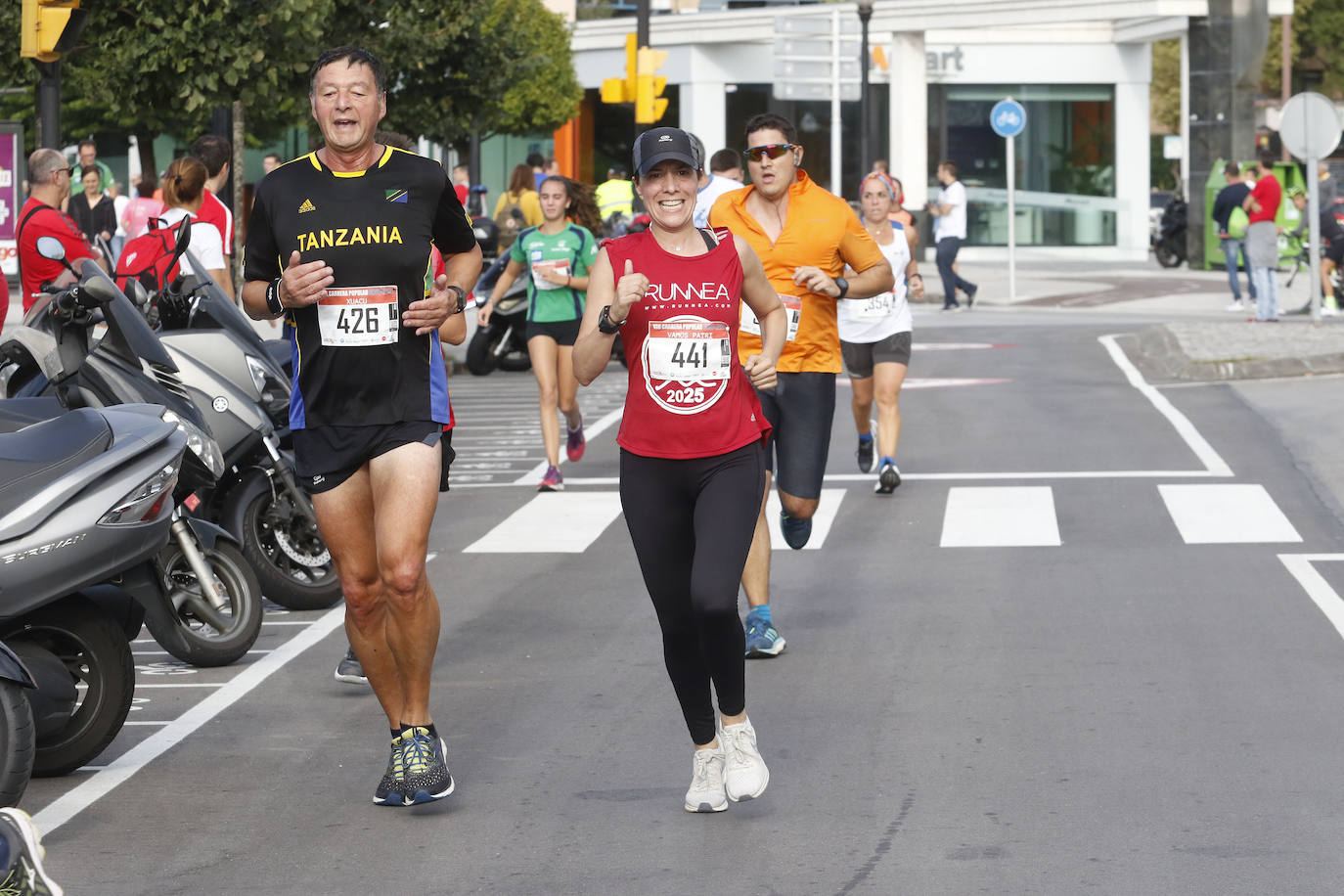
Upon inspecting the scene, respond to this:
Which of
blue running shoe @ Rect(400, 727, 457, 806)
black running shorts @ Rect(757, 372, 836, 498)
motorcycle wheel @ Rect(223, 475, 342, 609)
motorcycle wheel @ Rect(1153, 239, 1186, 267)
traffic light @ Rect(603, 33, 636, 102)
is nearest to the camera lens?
blue running shoe @ Rect(400, 727, 457, 806)

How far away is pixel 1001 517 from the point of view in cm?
1120

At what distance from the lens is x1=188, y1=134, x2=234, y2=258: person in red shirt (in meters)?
11.8

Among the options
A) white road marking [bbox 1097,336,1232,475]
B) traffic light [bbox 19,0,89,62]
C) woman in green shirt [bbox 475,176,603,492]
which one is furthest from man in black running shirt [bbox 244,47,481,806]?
white road marking [bbox 1097,336,1232,475]

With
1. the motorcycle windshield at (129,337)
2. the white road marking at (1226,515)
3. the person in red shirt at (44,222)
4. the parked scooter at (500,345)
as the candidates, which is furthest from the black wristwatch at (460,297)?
the parked scooter at (500,345)

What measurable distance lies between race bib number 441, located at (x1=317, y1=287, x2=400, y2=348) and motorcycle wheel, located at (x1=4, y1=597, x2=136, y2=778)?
1.24m

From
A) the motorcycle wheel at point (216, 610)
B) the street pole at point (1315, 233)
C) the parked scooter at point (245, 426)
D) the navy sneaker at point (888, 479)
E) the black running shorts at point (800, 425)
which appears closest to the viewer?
the motorcycle wheel at point (216, 610)

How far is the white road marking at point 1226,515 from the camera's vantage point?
1038cm

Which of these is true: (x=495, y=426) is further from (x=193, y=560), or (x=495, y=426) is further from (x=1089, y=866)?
(x=1089, y=866)

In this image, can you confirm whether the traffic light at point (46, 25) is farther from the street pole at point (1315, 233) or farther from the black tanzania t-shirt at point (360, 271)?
the street pole at point (1315, 233)

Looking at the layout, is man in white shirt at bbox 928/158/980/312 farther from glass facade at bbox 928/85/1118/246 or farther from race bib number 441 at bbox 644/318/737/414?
race bib number 441 at bbox 644/318/737/414

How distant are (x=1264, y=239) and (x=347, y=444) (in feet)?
65.4

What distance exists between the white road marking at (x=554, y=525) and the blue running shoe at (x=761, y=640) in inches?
108

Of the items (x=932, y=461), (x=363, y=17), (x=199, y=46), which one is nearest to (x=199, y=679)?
(x=932, y=461)

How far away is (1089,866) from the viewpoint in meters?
5.06
